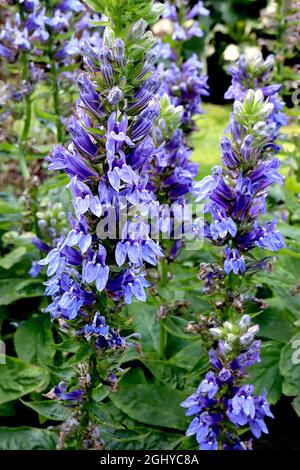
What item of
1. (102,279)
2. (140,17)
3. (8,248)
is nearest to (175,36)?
(8,248)

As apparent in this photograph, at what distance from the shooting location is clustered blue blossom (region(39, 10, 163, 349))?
5.30ft

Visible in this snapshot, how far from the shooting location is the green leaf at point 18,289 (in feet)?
9.02

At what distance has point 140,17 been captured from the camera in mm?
1631

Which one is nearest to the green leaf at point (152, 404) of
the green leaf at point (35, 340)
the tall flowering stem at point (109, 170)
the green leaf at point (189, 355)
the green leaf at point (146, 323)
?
→ the green leaf at point (189, 355)

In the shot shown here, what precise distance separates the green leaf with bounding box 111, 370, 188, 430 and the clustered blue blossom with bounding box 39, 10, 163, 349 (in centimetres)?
76

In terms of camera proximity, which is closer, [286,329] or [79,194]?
[79,194]

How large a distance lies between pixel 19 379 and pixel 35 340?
1.00 ft

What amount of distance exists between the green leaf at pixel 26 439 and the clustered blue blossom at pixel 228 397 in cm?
62

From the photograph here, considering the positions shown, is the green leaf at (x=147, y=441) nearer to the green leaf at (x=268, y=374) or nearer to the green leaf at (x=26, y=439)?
the green leaf at (x=26, y=439)

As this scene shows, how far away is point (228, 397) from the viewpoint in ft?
6.60

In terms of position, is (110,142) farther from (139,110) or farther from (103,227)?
(103,227)
